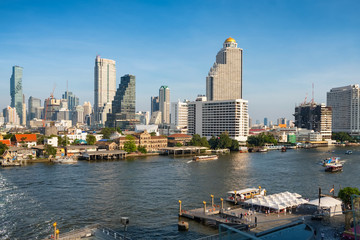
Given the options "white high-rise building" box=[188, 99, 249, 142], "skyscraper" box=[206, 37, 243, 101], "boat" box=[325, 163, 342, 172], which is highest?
"skyscraper" box=[206, 37, 243, 101]

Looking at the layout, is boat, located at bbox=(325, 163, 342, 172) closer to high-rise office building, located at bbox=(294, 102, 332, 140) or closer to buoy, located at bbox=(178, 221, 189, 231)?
buoy, located at bbox=(178, 221, 189, 231)

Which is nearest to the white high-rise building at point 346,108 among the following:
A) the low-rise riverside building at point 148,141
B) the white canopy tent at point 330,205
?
the low-rise riverside building at point 148,141

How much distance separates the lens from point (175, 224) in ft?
85.6

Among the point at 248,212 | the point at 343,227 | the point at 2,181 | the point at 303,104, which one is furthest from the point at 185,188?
the point at 303,104

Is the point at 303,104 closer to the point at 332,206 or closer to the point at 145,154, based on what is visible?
the point at 145,154

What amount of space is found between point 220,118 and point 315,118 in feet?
188

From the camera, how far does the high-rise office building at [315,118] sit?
13988 cm

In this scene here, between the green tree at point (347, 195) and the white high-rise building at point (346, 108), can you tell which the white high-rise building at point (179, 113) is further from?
the green tree at point (347, 195)

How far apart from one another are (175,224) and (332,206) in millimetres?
13480

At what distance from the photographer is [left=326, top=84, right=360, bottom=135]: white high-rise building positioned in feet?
516

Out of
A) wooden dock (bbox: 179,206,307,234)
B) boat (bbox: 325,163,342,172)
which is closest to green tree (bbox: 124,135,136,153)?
boat (bbox: 325,163,342,172)

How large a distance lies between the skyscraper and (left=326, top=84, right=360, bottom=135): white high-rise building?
5017cm

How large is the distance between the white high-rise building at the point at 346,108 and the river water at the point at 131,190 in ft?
359

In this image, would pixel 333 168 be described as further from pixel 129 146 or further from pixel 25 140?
pixel 25 140
